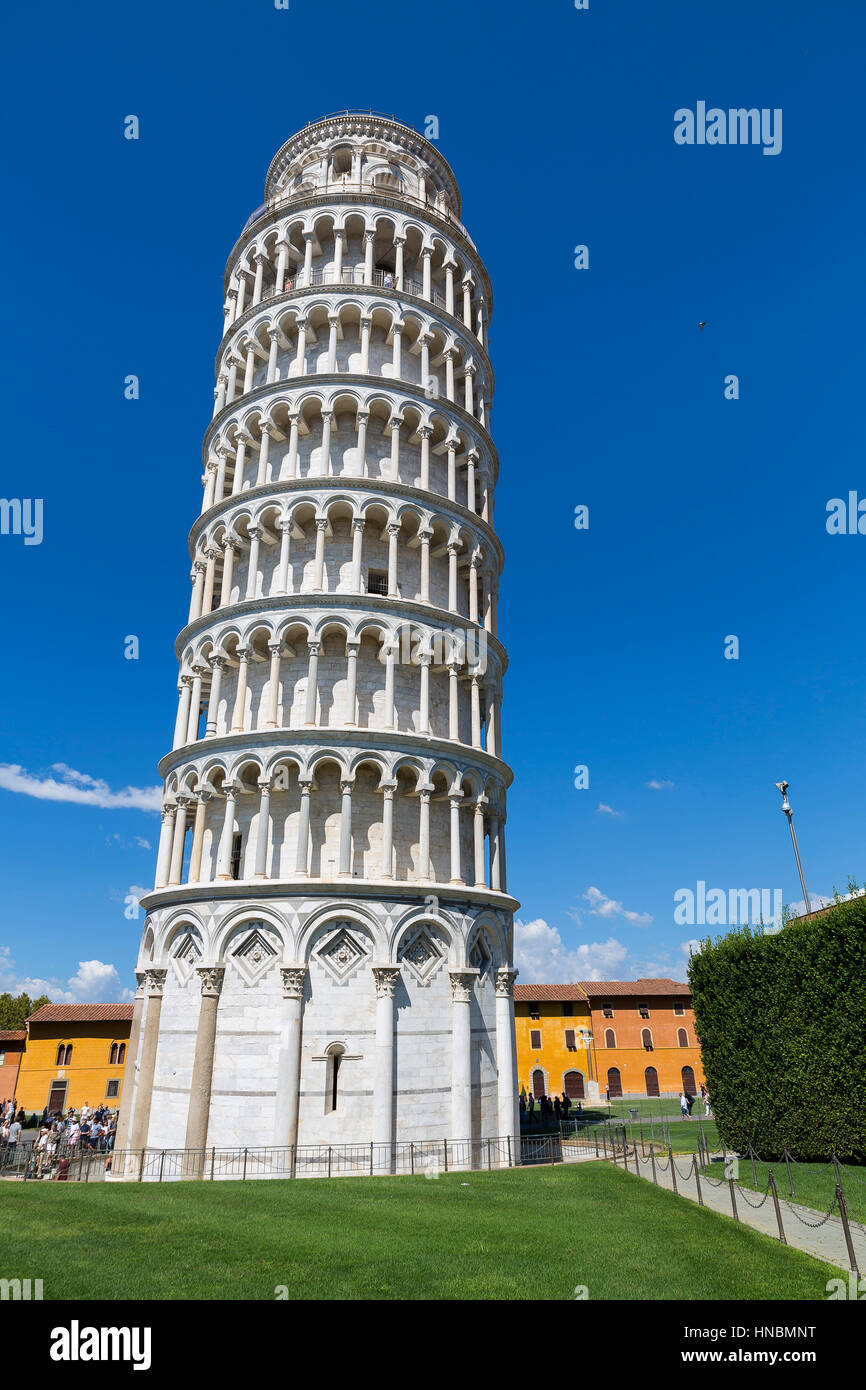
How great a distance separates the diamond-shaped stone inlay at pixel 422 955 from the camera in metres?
26.9

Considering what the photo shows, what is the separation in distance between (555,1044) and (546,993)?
13.3ft

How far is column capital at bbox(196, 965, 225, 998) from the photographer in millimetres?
26078

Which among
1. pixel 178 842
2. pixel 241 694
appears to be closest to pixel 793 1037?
pixel 241 694

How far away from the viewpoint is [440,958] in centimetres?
2773

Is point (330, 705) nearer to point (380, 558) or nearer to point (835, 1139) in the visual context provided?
point (380, 558)

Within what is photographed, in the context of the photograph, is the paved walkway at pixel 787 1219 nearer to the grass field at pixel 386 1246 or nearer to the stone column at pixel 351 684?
the grass field at pixel 386 1246

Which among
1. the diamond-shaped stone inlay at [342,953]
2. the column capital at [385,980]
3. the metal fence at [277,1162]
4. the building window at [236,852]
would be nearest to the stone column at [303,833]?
the diamond-shaped stone inlay at [342,953]

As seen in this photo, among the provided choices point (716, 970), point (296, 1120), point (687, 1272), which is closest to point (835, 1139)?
point (716, 970)

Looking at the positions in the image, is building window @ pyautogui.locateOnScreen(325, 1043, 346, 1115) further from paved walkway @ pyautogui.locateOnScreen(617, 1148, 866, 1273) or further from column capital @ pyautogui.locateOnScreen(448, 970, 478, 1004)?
paved walkway @ pyautogui.locateOnScreen(617, 1148, 866, 1273)

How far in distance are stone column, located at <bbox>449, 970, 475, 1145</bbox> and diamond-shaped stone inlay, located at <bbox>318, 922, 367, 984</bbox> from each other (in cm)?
354

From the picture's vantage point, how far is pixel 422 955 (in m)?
27.4

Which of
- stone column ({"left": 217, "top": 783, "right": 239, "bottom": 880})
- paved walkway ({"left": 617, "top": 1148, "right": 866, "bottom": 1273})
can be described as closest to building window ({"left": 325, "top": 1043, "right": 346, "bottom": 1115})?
stone column ({"left": 217, "top": 783, "right": 239, "bottom": 880})
